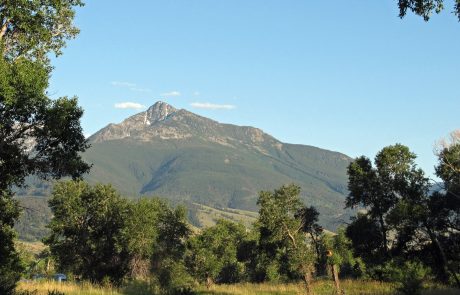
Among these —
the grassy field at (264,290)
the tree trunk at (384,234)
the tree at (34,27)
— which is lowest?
the grassy field at (264,290)

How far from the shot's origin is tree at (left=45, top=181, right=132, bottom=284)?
5006 centimetres

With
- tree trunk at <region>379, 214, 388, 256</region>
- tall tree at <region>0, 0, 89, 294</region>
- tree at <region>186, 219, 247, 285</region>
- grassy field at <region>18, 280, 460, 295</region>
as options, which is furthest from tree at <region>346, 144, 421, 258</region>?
tall tree at <region>0, 0, 89, 294</region>

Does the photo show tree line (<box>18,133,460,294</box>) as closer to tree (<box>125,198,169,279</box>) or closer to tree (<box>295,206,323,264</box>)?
tree (<box>125,198,169,279</box>)

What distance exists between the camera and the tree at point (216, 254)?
5225 cm

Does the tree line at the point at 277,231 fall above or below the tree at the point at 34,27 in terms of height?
below

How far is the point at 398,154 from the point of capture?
165 feet

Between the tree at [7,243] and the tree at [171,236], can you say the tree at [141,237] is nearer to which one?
the tree at [171,236]

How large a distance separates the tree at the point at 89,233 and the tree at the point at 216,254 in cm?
777

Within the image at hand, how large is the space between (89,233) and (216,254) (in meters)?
25.3

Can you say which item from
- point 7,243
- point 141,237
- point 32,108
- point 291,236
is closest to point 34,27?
point 32,108

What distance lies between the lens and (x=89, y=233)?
50531mm

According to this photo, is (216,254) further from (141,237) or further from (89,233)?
(89,233)

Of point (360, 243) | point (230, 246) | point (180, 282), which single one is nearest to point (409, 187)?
point (360, 243)

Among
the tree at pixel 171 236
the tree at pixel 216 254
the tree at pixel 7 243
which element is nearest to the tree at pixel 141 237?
the tree at pixel 171 236
